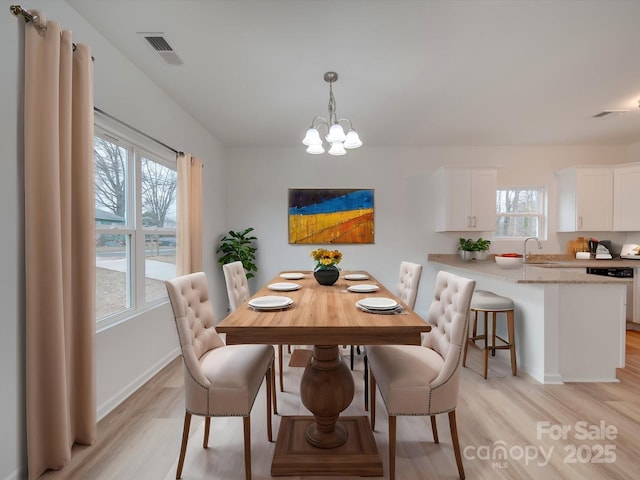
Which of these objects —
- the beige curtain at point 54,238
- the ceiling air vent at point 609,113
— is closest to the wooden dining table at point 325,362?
the beige curtain at point 54,238

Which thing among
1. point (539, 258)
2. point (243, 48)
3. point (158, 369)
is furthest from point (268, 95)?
point (539, 258)

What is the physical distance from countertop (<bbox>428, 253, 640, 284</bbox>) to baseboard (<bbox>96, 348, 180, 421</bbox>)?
3.03 m

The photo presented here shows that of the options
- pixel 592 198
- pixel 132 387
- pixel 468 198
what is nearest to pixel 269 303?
pixel 132 387

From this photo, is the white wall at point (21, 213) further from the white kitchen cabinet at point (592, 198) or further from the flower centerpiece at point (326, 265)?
the white kitchen cabinet at point (592, 198)

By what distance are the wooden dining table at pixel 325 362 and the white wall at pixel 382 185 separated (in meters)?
2.72

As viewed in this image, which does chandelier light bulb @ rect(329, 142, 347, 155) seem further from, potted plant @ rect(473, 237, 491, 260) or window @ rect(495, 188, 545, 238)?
window @ rect(495, 188, 545, 238)

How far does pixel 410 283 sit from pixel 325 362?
3.84ft

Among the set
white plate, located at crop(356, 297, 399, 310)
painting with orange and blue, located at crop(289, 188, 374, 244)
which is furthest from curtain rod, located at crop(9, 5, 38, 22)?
painting with orange and blue, located at crop(289, 188, 374, 244)

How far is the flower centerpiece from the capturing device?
7.49ft

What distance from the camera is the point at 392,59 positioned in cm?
231

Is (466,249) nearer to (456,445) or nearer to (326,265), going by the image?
(326,265)

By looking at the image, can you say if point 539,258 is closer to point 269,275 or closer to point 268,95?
point 269,275

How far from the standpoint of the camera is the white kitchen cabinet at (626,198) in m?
4.06

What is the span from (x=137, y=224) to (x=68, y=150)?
1.04 metres
